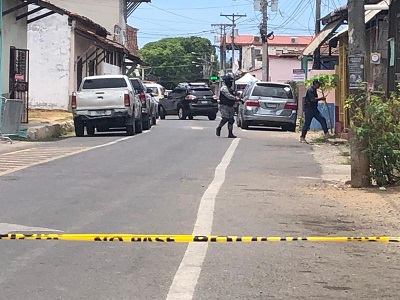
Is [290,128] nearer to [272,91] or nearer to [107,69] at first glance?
[272,91]

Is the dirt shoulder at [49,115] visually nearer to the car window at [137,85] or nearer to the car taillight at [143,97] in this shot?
the car window at [137,85]

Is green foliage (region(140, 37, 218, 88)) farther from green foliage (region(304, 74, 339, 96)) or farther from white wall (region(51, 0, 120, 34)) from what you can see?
green foliage (region(304, 74, 339, 96))

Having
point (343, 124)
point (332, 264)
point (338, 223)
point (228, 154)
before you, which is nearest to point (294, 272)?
point (332, 264)

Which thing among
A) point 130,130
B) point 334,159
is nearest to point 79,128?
point 130,130

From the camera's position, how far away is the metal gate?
2483 centimetres

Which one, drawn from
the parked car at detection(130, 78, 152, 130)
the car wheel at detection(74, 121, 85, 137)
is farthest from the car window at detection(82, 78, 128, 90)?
the parked car at detection(130, 78, 152, 130)

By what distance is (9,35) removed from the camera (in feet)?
83.8

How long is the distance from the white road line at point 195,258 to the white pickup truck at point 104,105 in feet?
38.5

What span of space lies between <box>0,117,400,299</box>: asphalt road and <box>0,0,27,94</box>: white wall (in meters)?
10.0

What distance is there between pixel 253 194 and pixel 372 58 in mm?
7937

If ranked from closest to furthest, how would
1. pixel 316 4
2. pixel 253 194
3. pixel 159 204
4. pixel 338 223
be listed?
pixel 338 223
pixel 159 204
pixel 253 194
pixel 316 4

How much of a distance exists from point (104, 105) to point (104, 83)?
98 centimetres

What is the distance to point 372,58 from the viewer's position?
1825cm

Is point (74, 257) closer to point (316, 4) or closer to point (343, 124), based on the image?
point (343, 124)
